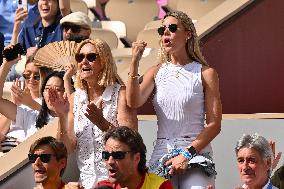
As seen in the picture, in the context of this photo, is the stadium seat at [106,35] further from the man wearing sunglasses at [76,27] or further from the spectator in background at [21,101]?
the man wearing sunglasses at [76,27]

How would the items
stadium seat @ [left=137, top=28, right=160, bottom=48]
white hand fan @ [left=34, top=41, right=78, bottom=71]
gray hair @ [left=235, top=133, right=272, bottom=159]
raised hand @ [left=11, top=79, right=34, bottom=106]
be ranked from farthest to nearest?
stadium seat @ [left=137, top=28, right=160, bottom=48] → raised hand @ [left=11, top=79, right=34, bottom=106] → white hand fan @ [left=34, top=41, right=78, bottom=71] → gray hair @ [left=235, top=133, right=272, bottom=159]

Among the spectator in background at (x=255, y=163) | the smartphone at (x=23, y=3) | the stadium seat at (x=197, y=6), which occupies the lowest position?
the spectator in background at (x=255, y=163)

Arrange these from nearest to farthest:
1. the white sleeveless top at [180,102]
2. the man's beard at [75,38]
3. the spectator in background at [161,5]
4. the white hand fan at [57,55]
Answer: the white sleeveless top at [180,102] → the white hand fan at [57,55] → the man's beard at [75,38] → the spectator in background at [161,5]

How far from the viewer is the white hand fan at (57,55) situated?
9539 millimetres

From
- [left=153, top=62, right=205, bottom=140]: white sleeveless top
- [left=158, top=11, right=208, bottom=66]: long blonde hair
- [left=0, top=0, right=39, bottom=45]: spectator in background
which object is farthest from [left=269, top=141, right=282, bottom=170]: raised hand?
[left=0, top=0, right=39, bottom=45]: spectator in background

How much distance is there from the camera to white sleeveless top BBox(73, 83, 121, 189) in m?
8.35

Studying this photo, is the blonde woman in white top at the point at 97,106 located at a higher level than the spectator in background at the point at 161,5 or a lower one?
lower

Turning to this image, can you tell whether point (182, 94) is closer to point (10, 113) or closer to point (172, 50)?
point (172, 50)

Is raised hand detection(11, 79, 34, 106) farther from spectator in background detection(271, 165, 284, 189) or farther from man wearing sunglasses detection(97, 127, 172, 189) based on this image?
spectator in background detection(271, 165, 284, 189)

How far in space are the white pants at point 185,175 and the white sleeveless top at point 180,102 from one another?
0.15 feet

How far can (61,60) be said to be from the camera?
960cm

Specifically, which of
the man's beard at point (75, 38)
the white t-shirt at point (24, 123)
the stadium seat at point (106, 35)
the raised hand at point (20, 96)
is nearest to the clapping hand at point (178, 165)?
the white t-shirt at point (24, 123)

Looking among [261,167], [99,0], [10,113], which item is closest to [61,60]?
[10,113]

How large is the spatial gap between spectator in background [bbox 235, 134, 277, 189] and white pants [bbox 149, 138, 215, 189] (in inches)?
15.9
